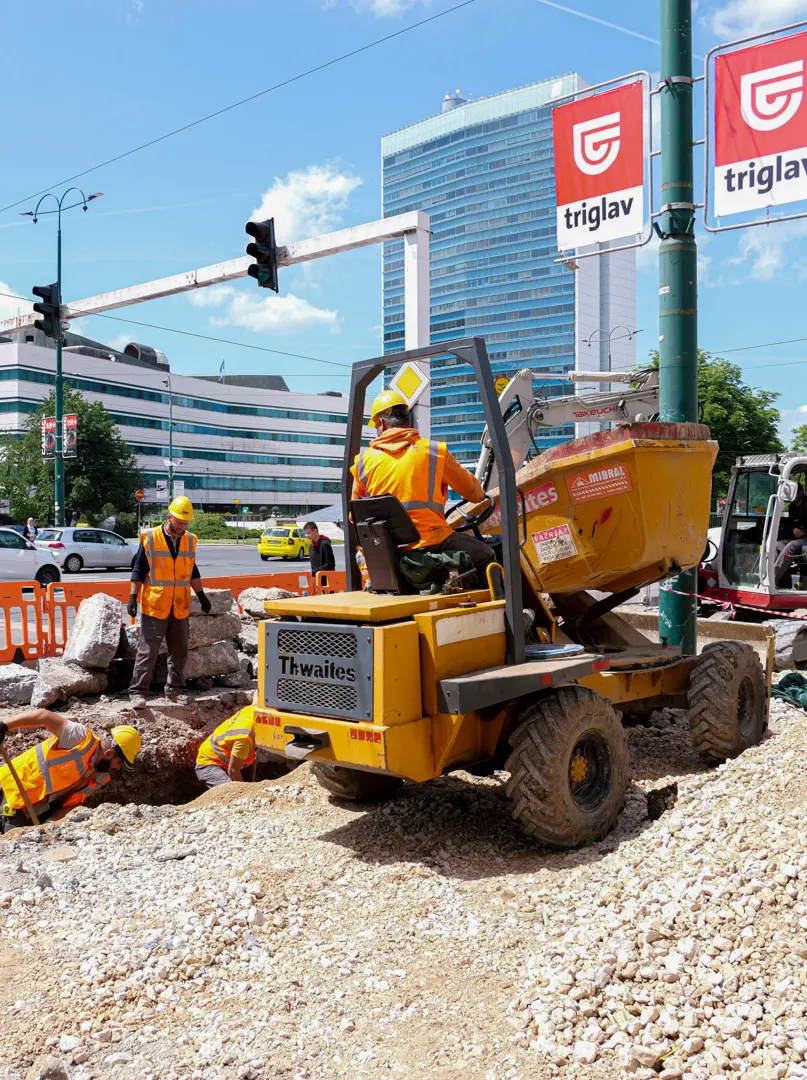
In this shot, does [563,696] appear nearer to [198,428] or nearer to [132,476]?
[132,476]

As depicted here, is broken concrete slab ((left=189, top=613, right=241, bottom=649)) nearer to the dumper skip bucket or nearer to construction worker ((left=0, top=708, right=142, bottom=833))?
construction worker ((left=0, top=708, right=142, bottom=833))

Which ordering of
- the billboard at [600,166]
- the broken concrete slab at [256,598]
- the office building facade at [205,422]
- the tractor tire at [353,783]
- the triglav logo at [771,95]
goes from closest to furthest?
1. the tractor tire at [353,783]
2. the triglav logo at [771,95]
3. the billboard at [600,166]
4. the broken concrete slab at [256,598]
5. the office building facade at [205,422]

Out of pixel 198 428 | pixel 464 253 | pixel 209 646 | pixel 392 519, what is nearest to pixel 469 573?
pixel 392 519

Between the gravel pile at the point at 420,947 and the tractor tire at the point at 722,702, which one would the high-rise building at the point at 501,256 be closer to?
the tractor tire at the point at 722,702

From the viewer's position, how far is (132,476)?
211 ft

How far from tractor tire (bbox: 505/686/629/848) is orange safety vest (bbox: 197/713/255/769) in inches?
96.7

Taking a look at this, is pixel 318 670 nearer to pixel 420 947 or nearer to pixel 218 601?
pixel 420 947

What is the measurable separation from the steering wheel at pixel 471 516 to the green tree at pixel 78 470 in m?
51.0

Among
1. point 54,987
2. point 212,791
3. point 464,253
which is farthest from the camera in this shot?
point 464,253

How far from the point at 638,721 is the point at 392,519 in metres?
3.51

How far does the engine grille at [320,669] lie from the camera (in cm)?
467

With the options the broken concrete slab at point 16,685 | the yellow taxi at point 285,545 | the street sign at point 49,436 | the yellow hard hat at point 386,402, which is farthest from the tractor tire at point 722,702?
the street sign at point 49,436

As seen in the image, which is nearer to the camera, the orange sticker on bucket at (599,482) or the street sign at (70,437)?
the orange sticker on bucket at (599,482)

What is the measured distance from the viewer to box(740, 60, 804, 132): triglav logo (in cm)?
775
